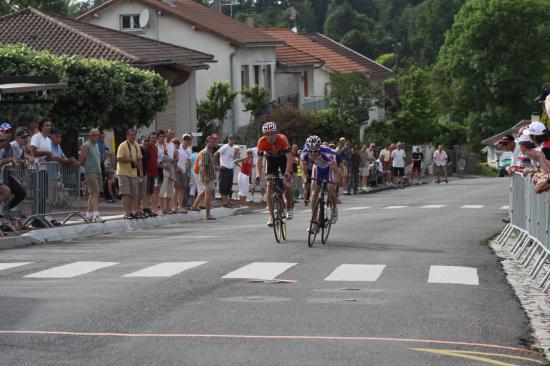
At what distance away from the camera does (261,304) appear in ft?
40.9

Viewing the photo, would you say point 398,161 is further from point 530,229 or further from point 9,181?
point 530,229

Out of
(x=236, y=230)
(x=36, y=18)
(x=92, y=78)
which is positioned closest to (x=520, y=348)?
(x=236, y=230)

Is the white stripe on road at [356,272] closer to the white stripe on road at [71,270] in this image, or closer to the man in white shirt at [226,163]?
the white stripe on road at [71,270]

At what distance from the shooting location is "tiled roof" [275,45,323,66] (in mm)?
73688

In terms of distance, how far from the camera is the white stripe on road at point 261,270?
49.0 ft

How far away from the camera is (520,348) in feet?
34.1

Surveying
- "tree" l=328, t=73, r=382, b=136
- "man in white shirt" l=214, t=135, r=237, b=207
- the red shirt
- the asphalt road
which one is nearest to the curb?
the asphalt road

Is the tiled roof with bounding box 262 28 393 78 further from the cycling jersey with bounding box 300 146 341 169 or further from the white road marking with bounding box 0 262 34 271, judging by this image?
the white road marking with bounding box 0 262 34 271

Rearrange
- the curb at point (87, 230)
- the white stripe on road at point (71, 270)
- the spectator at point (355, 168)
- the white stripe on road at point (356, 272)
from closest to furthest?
1. the white stripe on road at point (356, 272)
2. the white stripe on road at point (71, 270)
3. the curb at point (87, 230)
4. the spectator at point (355, 168)

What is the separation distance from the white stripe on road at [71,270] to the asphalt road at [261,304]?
0.02 meters

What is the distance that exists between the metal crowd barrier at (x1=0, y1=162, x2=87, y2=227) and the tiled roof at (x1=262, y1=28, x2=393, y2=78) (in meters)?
59.6

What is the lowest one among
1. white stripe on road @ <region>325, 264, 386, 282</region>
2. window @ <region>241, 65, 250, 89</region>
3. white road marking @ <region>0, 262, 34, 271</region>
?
white stripe on road @ <region>325, 264, 386, 282</region>

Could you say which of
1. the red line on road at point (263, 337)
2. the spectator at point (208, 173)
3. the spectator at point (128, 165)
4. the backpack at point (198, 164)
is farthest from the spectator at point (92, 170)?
the red line on road at point (263, 337)

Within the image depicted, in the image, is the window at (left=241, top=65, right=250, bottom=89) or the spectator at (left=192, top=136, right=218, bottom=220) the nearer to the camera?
the spectator at (left=192, top=136, right=218, bottom=220)
